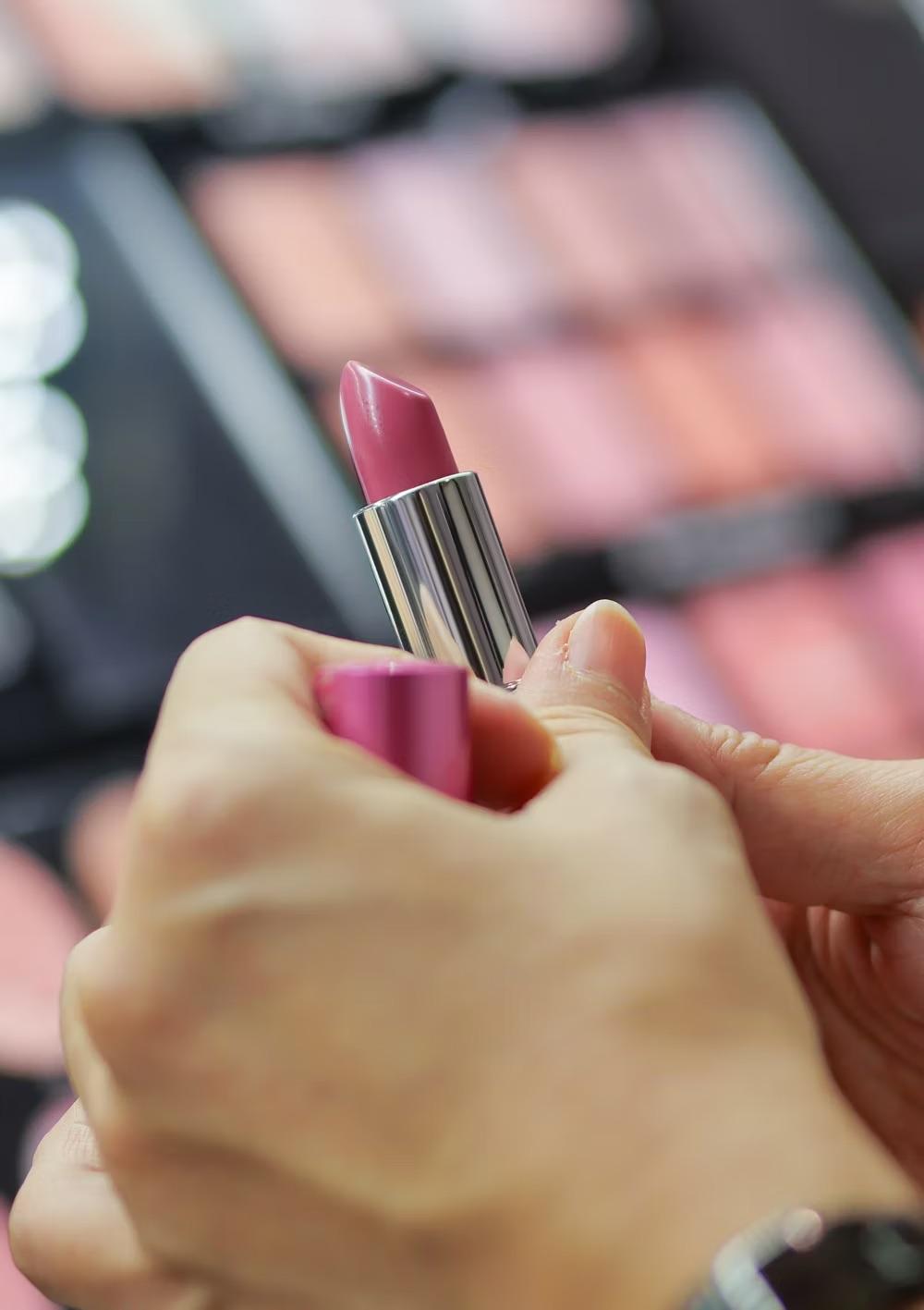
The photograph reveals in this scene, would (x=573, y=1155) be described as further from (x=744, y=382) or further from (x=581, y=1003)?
(x=744, y=382)

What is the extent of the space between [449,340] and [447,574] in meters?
0.61

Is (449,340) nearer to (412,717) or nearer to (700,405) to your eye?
(700,405)

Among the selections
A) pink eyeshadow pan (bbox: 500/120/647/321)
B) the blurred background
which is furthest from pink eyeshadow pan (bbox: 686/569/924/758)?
pink eyeshadow pan (bbox: 500/120/647/321)

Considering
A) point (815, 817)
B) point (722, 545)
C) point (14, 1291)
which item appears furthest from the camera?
point (722, 545)

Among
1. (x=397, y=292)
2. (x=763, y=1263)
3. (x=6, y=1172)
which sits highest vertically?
(x=397, y=292)

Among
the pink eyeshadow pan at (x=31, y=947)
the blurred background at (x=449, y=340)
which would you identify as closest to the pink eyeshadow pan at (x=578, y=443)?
the blurred background at (x=449, y=340)

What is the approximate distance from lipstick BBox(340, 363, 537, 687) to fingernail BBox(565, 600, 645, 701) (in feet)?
0.10

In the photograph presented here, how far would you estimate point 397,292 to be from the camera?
958mm

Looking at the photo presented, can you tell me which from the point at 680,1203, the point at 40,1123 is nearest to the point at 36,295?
the point at 40,1123

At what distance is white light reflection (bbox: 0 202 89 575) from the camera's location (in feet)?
2.66

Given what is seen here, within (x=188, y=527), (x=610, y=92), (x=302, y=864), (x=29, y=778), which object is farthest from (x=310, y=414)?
(x=302, y=864)

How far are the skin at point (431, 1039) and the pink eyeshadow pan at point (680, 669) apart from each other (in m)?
0.71

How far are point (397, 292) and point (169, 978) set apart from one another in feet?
2.56

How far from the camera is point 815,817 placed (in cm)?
45
